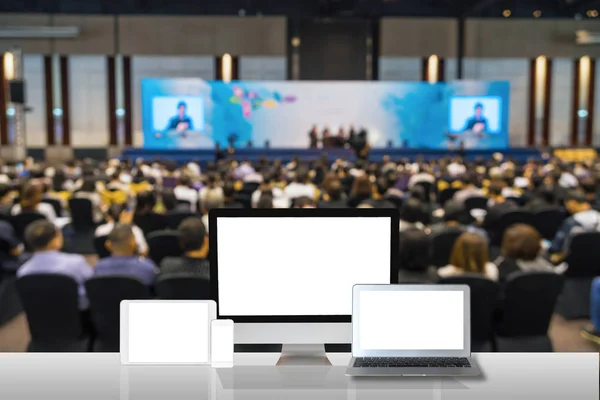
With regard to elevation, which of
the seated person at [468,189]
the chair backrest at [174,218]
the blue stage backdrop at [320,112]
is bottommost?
the chair backrest at [174,218]

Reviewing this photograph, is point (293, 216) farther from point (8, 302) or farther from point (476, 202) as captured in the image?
point (476, 202)

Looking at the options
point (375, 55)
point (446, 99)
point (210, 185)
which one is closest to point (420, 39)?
point (375, 55)

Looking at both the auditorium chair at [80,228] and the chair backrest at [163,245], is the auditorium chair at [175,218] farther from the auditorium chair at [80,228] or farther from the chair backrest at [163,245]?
the auditorium chair at [80,228]

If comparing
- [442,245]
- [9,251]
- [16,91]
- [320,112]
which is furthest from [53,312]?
[320,112]

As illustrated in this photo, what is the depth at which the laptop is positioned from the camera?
2.08 metres

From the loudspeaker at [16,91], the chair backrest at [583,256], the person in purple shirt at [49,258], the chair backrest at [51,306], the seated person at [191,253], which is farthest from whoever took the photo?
the loudspeaker at [16,91]

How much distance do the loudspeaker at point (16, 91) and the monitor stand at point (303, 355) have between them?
761 inches

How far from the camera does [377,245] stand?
2.22 metres

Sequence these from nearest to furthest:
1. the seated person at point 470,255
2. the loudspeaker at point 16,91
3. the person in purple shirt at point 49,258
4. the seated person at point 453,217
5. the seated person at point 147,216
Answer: the seated person at point 470,255 < the person in purple shirt at point 49,258 < the seated person at point 453,217 < the seated person at point 147,216 < the loudspeaker at point 16,91

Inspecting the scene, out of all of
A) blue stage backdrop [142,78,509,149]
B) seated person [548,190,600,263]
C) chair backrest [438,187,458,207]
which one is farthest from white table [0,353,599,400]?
blue stage backdrop [142,78,509,149]

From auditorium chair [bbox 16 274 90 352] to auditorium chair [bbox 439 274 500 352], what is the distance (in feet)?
6.73

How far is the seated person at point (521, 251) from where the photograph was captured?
14.6 feet

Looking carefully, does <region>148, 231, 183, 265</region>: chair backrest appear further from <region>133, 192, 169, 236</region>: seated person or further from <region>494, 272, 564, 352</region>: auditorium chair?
<region>494, 272, 564, 352</region>: auditorium chair

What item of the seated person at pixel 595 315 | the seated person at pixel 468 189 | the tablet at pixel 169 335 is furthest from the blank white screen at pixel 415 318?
the seated person at pixel 468 189
